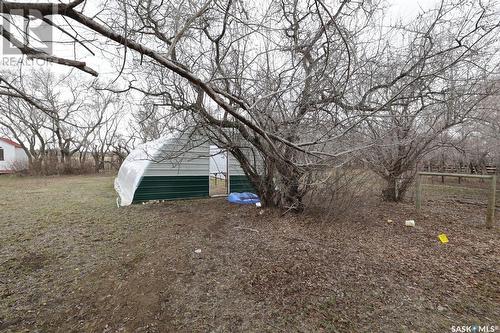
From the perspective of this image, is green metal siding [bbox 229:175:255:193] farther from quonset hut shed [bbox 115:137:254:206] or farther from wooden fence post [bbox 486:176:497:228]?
wooden fence post [bbox 486:176:497:228]

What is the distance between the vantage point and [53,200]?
7223mm

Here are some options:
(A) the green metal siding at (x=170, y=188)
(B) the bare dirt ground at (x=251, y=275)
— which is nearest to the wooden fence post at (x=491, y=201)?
(B) the bare dirt ground at (x=251, y=275)

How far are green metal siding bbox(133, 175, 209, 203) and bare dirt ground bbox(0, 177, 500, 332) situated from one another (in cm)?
195

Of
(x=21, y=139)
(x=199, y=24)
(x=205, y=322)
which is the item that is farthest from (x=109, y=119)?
(x=205, y=322)

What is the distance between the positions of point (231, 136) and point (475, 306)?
422 cm

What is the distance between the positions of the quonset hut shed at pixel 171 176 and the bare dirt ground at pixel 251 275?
1.96 m

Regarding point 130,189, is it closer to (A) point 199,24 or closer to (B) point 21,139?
(A) point 199,24

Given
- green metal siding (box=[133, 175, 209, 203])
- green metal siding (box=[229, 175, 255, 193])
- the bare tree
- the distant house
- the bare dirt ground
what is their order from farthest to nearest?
1. the distant house
2. green metal siding (box=[229, 175, 255, 193])
3. green metal siding (box=[133, 175, 209, 203])
4. the bare tree
5. the bare dirt ground

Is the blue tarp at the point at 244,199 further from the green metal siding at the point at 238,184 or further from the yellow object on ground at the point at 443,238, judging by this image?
the yellow object on ground at the point at 443,238

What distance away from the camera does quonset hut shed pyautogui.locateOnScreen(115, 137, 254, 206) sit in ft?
20.9

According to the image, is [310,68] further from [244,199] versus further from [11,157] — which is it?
[11,157]

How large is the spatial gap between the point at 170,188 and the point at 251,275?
17.1 feet

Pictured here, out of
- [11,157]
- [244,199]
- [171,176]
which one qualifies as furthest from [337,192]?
[11,157]

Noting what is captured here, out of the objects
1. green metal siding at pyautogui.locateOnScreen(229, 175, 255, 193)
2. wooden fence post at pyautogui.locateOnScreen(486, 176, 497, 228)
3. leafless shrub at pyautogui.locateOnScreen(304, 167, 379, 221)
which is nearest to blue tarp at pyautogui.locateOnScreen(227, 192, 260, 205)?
green metal siding at pyautogui.locateOnScreen(229, 175, 255, 193)
